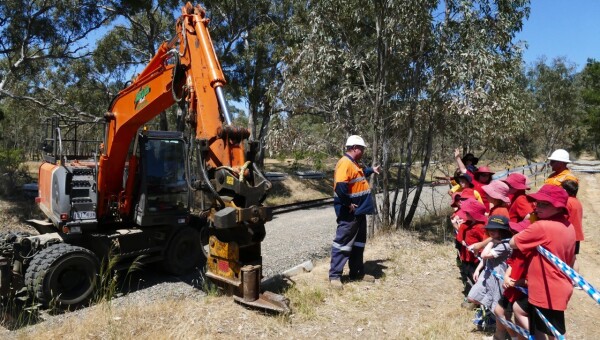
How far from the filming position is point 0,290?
604 cm

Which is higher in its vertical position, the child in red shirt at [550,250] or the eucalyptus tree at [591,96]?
the eucalyptus tree at [591,96]

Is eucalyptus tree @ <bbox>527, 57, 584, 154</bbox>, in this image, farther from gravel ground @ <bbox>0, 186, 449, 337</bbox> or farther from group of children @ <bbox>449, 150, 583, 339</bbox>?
group of children @ <bbox>449, 150, 583, 339</bbox>

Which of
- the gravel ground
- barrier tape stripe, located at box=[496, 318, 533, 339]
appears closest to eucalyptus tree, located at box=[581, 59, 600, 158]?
the gravel ground

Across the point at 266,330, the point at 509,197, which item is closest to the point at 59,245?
the point at 266,330

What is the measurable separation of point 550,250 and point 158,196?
615 cm

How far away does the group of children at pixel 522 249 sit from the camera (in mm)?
3588

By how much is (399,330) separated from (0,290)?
17.2 ft

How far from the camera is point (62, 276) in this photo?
260 inches

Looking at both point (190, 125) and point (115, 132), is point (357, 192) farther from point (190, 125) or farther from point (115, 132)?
point (115, 132)

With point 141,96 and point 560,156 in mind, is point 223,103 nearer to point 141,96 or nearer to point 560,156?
Answer: point 141,96

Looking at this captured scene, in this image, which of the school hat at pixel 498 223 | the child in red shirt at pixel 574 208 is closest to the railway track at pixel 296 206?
the child in red shirt at pixel 574 208

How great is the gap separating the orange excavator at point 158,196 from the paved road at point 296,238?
60.9 inches

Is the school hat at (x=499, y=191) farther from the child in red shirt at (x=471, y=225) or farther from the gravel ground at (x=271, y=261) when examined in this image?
the gravel ground at (x=271, y=261)

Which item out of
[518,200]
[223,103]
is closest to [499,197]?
[518,200]
